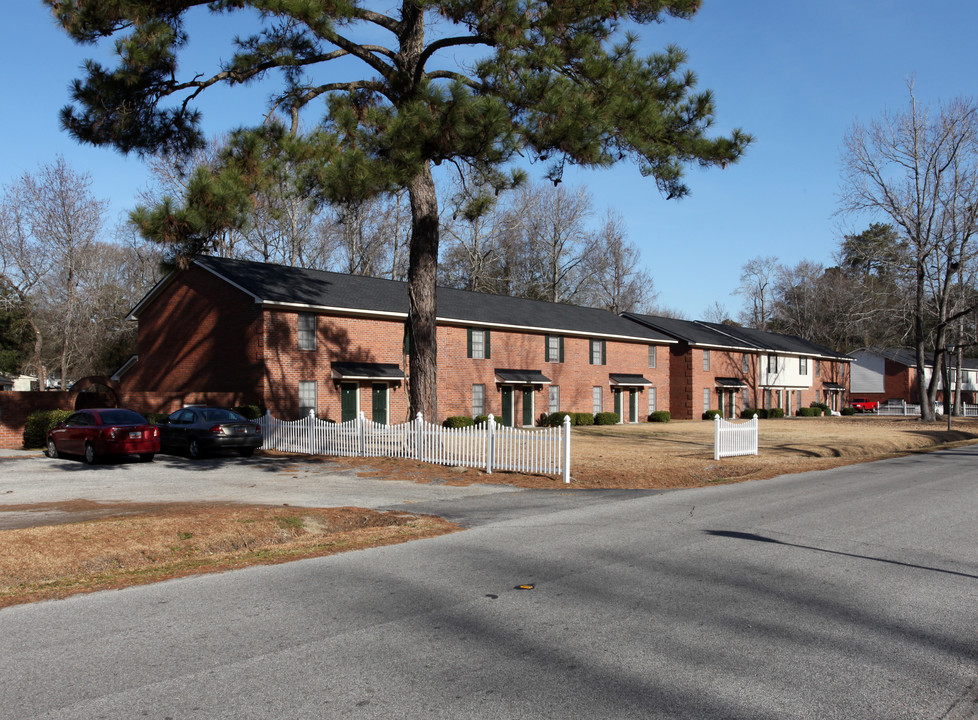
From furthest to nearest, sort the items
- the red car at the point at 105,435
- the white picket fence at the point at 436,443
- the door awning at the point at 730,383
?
1. the door awning at the point at 730,383
2. the red car at the point at 105,435
3. the white picket fence at the point at 436,443

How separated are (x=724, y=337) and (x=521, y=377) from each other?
22.7 m

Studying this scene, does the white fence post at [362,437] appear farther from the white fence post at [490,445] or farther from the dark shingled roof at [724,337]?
the dark shingled roof at [724,337]

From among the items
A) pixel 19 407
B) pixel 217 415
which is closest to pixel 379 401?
pixel 217 415

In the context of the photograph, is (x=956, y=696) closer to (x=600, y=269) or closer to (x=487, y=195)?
(x=487, y=195)

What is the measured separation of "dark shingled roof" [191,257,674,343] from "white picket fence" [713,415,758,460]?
15134 mm

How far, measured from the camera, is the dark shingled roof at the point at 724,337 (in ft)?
172

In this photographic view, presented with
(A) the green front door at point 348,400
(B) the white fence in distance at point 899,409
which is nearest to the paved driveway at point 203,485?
(A) the green front door at point 348,400

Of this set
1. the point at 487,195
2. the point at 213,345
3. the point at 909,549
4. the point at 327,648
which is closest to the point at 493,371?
the point at 213,345

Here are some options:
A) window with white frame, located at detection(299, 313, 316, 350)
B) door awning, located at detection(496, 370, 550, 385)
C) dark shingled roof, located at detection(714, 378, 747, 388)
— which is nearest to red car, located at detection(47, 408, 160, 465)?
window with white frame, located at detection(299, 313, 316, 350)

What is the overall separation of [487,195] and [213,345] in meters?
16.3

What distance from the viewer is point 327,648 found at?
5414 millimetres

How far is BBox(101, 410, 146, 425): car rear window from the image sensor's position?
20.2 meters

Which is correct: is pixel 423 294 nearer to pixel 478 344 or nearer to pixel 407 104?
pixel 407 104

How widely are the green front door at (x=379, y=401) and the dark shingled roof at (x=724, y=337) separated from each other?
24.5m
